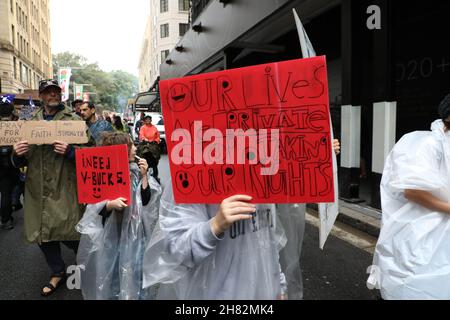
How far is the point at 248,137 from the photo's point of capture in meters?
1.49

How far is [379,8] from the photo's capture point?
18.1ft

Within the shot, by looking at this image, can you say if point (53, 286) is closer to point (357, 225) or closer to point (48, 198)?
point (48, 198)

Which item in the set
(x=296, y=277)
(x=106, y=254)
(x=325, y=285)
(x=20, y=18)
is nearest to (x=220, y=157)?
(x=296, y=277)

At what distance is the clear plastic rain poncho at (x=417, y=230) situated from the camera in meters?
1.96

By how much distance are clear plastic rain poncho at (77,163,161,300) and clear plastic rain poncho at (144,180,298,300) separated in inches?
38.8

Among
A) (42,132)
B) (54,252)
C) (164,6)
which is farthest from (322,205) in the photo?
(164,6)

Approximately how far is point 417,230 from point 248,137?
1.16 meters

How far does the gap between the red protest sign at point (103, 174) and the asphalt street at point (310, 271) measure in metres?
1.22

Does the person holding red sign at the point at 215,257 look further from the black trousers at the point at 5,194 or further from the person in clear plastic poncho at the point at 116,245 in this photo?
the black trousers at the point at 5,194

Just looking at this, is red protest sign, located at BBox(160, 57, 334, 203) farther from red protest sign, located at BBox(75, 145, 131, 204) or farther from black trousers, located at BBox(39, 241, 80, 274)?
black trousers, located at BBox(39, 241, 80, 274)

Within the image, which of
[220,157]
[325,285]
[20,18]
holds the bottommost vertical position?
[325,285]

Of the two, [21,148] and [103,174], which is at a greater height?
[21,148]

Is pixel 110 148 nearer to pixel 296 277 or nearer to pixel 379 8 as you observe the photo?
pixel 296 277

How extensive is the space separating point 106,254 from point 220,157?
57.4 inches
